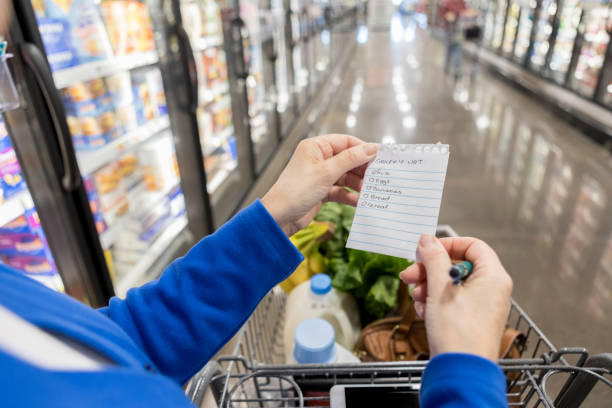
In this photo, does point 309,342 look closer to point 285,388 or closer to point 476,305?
point 285,388

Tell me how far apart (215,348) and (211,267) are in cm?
17

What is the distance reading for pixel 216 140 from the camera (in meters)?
3.09

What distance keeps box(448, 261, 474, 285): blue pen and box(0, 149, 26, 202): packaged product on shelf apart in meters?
1.42

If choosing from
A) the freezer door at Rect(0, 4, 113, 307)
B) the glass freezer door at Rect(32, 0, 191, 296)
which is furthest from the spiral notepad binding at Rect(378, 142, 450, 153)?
the glass freezer door at Rect(32, 0, 191, 296)

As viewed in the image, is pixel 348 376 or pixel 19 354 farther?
pixel 348 376

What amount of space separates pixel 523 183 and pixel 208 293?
3.72m

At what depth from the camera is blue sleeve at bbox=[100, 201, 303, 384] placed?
734 millimetres

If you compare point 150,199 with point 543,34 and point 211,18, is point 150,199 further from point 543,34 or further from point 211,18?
point 543,34

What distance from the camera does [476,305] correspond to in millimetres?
491

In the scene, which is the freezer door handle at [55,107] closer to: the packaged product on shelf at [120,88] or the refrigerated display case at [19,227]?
the refrigerated display case at [19,227]

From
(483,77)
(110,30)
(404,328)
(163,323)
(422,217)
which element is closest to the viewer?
(422,217)

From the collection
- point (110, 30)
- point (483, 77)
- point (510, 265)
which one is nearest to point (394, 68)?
point (483, 77)

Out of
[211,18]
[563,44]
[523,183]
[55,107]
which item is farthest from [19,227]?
[563,44]

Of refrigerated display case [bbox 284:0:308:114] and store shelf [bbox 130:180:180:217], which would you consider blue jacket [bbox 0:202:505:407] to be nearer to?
store shelf [bbox 130:180:180:217]
